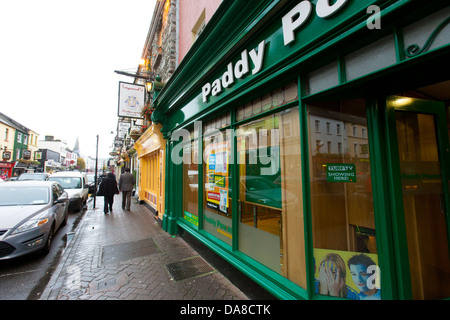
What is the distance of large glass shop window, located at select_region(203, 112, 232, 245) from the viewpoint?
13.2 feet

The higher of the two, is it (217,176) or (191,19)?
(191,19)

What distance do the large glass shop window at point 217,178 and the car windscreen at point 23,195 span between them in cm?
428

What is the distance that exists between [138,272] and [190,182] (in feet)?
8.50

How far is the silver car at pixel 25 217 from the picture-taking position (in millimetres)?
3858

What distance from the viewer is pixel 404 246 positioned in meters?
2.03

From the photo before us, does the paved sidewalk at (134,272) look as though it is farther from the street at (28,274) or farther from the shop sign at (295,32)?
the shop sign at (295,32)

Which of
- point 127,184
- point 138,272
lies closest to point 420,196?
point 138,272

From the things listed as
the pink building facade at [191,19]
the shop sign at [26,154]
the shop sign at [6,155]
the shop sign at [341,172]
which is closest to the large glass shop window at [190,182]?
the shop sign at [341,172]

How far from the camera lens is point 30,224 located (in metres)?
4.18

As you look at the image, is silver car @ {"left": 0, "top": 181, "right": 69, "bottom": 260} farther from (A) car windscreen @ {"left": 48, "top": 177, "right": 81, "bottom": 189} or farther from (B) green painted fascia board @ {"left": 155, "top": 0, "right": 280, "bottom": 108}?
(A) car windscreen @ {"left": 48, "top": 177, "right": 81, "bottom": 189}

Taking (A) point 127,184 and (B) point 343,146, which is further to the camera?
(A) point 127,184

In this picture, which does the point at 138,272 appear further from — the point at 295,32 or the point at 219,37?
the point at 219,37

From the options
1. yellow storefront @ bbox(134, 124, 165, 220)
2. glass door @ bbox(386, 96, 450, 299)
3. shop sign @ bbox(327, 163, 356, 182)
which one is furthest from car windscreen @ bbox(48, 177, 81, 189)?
glass door @ bbox(386, 96, 450, 299)
